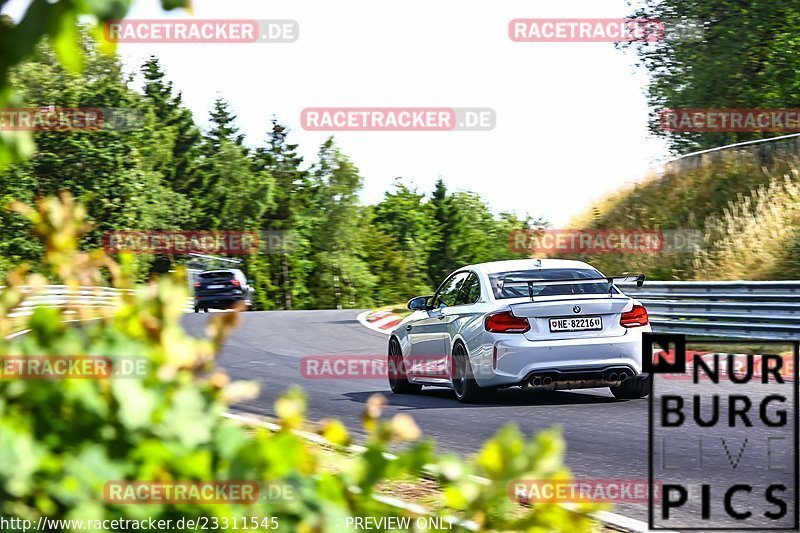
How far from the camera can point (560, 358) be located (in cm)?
1087

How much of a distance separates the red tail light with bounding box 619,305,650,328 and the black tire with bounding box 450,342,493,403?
1.53 meters

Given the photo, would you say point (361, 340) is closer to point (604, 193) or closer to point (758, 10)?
point (604, 193)

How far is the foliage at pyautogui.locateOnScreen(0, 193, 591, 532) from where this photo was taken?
177 centimetres

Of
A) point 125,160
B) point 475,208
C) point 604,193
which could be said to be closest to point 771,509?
point 604,193

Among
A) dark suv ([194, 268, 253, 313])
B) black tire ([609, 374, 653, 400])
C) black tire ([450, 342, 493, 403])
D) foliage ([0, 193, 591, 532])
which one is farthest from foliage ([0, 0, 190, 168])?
dark suv ([194, 268, 253, 313])

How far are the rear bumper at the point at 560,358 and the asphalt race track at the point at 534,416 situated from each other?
321 mm

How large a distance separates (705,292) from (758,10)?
17.1 metres

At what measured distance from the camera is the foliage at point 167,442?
1.77 meters

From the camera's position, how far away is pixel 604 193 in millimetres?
34094

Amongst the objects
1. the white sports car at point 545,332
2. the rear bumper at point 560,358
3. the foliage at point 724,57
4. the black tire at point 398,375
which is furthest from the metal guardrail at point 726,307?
the foliage at point 724,57

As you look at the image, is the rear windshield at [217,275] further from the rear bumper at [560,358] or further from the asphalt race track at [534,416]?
the rear bumper at [560,358]

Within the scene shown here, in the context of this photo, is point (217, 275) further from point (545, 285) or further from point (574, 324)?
point (574, 324)

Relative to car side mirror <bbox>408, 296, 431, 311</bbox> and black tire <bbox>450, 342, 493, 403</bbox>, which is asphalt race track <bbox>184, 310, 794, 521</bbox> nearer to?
black tire <bbox>450, 342, 493, 403</bbox>

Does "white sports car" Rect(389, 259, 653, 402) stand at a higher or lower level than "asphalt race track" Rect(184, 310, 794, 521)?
higher
